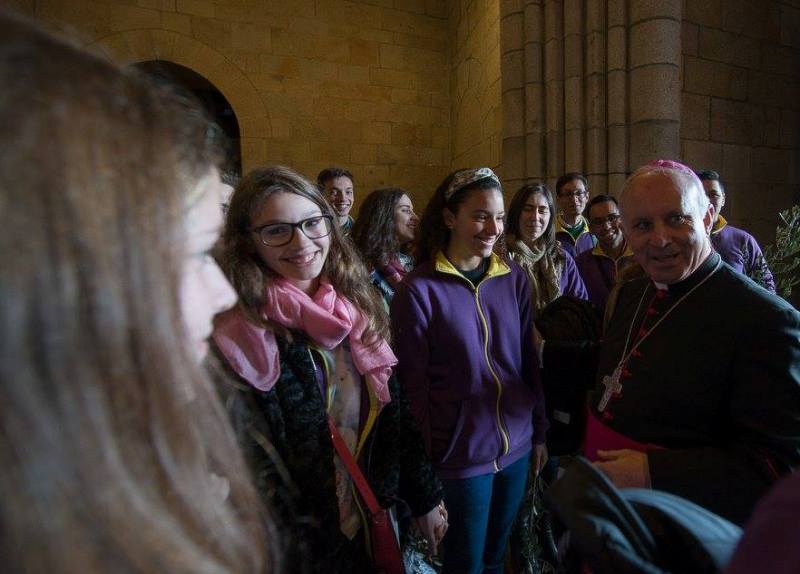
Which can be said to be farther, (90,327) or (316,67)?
(316,67)

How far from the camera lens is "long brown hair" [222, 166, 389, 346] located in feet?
4.02

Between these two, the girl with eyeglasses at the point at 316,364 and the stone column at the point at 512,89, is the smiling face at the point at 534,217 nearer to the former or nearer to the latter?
the girl with eyeglasses at the point at 316,364

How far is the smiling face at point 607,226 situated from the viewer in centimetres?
283

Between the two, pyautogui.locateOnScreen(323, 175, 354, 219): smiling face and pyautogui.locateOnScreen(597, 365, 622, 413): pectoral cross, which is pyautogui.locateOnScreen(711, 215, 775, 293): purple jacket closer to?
pyautogui.locateOnScreen(597, 365, 622, 413): pectoral cross

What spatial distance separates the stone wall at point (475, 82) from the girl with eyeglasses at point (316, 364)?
12.8ft

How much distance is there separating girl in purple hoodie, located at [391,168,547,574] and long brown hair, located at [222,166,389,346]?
33 centimetres

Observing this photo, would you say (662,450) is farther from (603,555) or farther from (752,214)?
(752,214)

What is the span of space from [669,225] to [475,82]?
15.8 ft

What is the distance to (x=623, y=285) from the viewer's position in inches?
65.6

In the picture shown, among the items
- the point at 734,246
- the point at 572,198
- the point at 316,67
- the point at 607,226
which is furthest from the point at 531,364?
the point at 316,67

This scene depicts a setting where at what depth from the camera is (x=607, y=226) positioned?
284 cm

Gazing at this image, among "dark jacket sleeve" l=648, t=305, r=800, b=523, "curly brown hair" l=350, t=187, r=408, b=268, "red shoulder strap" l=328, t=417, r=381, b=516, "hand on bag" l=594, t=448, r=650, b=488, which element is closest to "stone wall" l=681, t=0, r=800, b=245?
"curly brown hair" l=350, t=187, r=408, b=268

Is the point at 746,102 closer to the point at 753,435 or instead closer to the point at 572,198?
the point at 572,198

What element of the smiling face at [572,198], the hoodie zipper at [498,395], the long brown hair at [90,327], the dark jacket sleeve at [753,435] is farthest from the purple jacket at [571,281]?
the long brown hair at [90,327]
